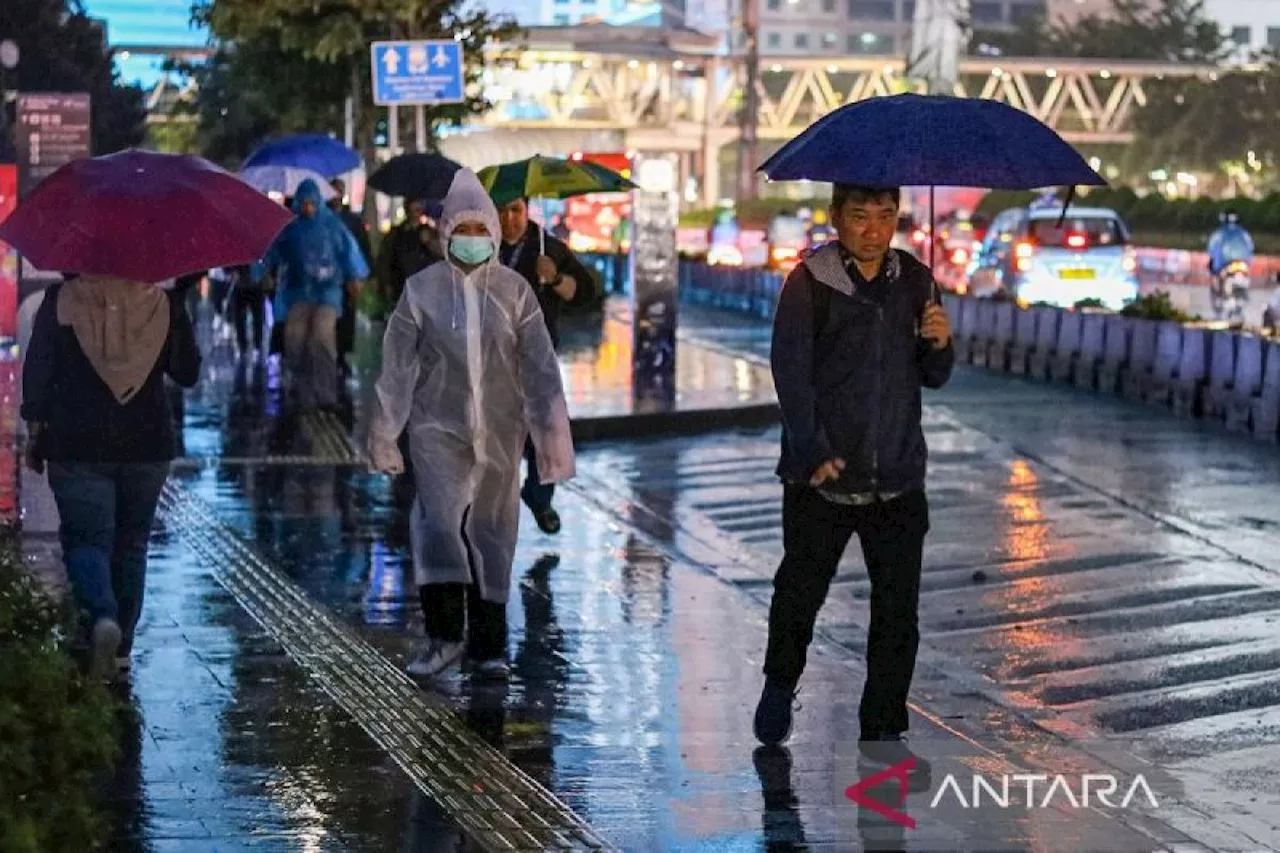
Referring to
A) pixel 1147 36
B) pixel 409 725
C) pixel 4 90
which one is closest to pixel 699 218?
pixel 1147 36

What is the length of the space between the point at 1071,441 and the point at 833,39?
15367 centimetres

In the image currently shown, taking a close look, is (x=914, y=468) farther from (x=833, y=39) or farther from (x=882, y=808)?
(x=833, y=39)

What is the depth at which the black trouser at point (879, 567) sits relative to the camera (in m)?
Result: 8.16

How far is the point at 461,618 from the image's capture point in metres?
9.93

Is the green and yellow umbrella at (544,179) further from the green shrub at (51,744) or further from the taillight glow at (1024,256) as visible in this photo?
the taillight glow at (1024,256)

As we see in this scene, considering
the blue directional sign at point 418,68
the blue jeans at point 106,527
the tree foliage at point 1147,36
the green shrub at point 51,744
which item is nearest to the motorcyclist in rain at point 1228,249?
the blue directional sign at point 418,68

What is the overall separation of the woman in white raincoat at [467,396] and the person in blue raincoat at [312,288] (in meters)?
10.6

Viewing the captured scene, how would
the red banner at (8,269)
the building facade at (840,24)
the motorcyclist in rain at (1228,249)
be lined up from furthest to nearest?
1. the building facade at (840,24)
2. the motorcyclist in rain at (1228,249)
3. the red banner at (8,269)

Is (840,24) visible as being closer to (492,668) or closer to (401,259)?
(401,259)

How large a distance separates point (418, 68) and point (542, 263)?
16946mm

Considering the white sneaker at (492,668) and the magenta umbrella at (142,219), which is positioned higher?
the magenta umbrella at (142,219)

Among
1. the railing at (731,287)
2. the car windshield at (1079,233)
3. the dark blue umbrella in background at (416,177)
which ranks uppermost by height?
the dark blue umbrella in background at (416,177)

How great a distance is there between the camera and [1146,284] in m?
51.9

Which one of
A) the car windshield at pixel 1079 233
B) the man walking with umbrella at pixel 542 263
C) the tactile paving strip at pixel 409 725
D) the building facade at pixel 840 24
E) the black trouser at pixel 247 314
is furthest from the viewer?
the building facade at pixel 840 24
